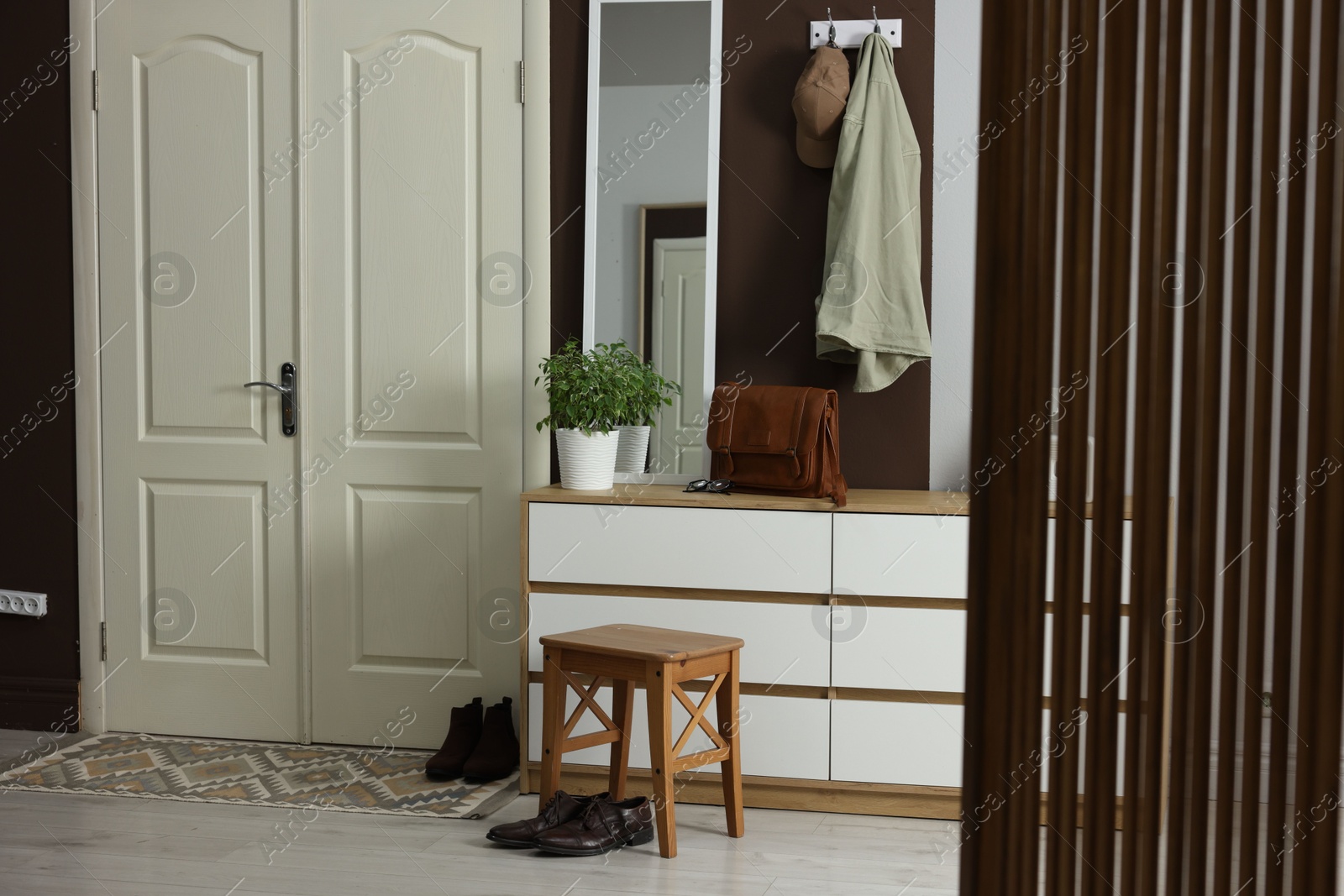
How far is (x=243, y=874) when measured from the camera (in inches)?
86.3

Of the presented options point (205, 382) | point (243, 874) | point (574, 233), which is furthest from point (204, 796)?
point (574, 233)

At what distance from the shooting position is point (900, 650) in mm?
2529

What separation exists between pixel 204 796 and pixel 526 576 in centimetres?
97

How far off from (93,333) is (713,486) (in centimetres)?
197

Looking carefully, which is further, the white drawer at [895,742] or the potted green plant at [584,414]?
the potted green plant at [584,414]

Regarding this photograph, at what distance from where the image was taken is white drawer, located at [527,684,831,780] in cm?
256

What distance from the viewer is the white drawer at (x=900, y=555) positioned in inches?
98.8

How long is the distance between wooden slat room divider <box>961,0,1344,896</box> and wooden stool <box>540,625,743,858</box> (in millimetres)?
1302

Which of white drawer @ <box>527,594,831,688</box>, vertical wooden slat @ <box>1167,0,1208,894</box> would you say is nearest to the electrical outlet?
white drawer @ <box>527,594,831,688</box>

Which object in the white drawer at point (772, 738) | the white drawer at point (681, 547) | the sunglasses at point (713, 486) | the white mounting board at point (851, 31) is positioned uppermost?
the white mounting board at point (851, 31)

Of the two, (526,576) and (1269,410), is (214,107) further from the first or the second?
(1269,410)

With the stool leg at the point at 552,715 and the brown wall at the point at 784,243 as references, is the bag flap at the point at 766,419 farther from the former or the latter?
the stool leg at the point at 552,715

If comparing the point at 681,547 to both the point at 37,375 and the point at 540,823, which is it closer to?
the point at 540,823

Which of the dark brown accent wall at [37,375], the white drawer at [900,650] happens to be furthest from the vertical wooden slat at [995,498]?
the dark brown accent wall at [37,375]
